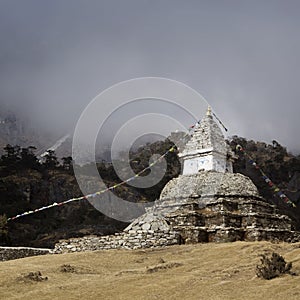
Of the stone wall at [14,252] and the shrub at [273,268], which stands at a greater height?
the stone wall at [14,252]

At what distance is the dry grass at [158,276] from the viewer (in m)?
9.30

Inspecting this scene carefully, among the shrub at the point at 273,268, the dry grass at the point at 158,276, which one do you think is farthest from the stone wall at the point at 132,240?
the shrub at the point at 273,268

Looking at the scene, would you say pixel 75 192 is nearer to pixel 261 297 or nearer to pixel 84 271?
pixel 84 271

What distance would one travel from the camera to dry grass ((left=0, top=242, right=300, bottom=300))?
9.30 m

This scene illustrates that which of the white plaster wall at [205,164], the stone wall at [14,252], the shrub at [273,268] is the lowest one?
the shrub at [273,268]

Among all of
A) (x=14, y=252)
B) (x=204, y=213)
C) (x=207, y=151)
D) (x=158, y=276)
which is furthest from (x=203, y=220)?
(x=158, y=276)

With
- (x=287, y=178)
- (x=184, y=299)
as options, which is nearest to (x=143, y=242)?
(x=184, y=299)

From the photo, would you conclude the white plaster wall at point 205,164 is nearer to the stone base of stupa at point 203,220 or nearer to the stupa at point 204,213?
the stupa at point 204,213

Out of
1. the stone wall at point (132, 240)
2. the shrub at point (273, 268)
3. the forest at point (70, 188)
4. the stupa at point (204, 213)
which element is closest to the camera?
the shrub at point (273, 268)

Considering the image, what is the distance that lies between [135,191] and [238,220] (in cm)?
3295

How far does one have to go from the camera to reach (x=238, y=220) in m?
20.1

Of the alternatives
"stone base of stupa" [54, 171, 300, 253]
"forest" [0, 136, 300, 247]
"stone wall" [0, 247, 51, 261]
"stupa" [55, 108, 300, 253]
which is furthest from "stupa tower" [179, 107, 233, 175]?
"forest" [0, 136, 300, 247]

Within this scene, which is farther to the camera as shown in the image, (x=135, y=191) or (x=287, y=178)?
(x=287, y=178)

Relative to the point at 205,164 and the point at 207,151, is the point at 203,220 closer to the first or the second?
the point at 205,164
